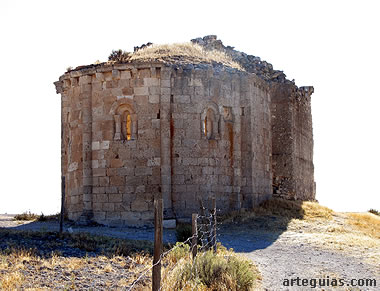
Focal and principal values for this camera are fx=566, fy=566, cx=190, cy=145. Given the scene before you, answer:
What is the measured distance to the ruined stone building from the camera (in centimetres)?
1944

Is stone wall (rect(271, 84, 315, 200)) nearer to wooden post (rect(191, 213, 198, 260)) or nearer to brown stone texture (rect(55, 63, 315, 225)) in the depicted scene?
brown stone texture (rect(55, 63, 315, 225))

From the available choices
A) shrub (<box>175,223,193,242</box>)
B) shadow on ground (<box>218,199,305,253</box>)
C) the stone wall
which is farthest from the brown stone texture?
shrub (<box>175,223,193,242</box>)

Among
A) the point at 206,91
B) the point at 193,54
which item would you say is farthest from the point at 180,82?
the point at 193,54

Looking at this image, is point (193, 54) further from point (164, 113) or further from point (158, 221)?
point (158, 221)

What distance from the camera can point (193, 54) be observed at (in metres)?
21.9

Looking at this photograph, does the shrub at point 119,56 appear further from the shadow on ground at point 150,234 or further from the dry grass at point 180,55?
the shadow on ground at point 150,234

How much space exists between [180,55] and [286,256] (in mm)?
9688

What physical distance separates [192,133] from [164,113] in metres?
1.21

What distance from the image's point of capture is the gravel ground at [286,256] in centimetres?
1166

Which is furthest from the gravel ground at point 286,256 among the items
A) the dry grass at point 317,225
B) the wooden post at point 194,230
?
the wooden post at point 194,230

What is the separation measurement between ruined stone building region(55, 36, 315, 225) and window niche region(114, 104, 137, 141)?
0.12 feet

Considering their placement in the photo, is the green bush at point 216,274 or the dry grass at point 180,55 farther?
the dry grass at point 180,55

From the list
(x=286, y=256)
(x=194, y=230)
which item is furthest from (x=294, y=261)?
(x=194, y=230)

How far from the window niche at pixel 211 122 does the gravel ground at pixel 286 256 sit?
349 centimetres
